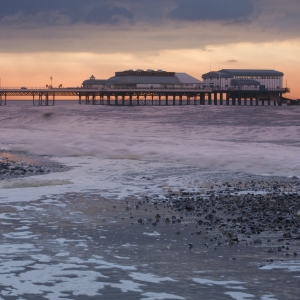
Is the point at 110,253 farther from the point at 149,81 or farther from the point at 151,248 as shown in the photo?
the point at 149,81

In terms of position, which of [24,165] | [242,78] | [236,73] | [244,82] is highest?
[236,73]

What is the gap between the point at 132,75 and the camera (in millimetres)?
154000

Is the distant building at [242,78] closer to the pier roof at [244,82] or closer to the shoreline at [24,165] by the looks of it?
the pier roof at [244,82]

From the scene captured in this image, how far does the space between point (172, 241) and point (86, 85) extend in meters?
154

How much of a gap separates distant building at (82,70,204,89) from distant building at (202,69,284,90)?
3081mm

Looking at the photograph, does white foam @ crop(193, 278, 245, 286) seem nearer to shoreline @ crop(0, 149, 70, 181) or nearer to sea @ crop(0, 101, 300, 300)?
sea @ crop(0, 101, 300, 300)

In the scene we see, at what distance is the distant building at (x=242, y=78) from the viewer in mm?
150000

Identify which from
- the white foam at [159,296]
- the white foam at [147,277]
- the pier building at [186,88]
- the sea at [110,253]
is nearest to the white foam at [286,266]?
the sea at [110,253]

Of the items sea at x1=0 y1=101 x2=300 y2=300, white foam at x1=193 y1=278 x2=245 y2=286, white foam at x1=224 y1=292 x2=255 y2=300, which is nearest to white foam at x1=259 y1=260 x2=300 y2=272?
sea at x1=0 y1=101 x2=300 y2=300

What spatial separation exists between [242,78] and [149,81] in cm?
2215

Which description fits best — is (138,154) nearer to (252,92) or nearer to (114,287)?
(114,287)

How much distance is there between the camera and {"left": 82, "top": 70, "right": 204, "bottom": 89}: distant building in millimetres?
149375

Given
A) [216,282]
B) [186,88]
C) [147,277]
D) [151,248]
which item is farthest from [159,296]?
[186,88]

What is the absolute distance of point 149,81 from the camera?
5950 inches
